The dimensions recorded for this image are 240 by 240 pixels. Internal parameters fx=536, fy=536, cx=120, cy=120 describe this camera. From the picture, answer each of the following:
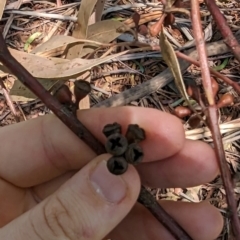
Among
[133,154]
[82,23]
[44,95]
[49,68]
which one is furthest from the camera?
[82,23]

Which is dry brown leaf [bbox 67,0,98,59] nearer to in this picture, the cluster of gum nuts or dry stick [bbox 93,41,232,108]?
dry stick [bbox 93,41,232,108]

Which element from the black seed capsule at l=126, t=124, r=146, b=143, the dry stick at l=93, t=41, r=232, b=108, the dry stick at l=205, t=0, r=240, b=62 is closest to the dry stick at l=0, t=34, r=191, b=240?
the black seed capsule at l=126, t=124, r=146, b=143

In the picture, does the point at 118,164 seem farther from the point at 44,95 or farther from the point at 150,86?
the point at 150,86

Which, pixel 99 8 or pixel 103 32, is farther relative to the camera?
pixel 99 8

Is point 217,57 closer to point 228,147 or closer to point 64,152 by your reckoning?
point 228,147

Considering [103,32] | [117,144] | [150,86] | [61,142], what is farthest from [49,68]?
[150,86]

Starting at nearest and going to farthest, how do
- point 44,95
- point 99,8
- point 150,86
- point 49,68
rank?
point 44,95, point 49,68, point 99,8, point 150,86

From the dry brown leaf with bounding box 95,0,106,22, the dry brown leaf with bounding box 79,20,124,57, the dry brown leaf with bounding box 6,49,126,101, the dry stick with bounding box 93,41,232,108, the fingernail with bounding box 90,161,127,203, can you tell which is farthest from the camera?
the dry stick with bounding box 93,41,232,108

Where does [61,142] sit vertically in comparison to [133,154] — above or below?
below
